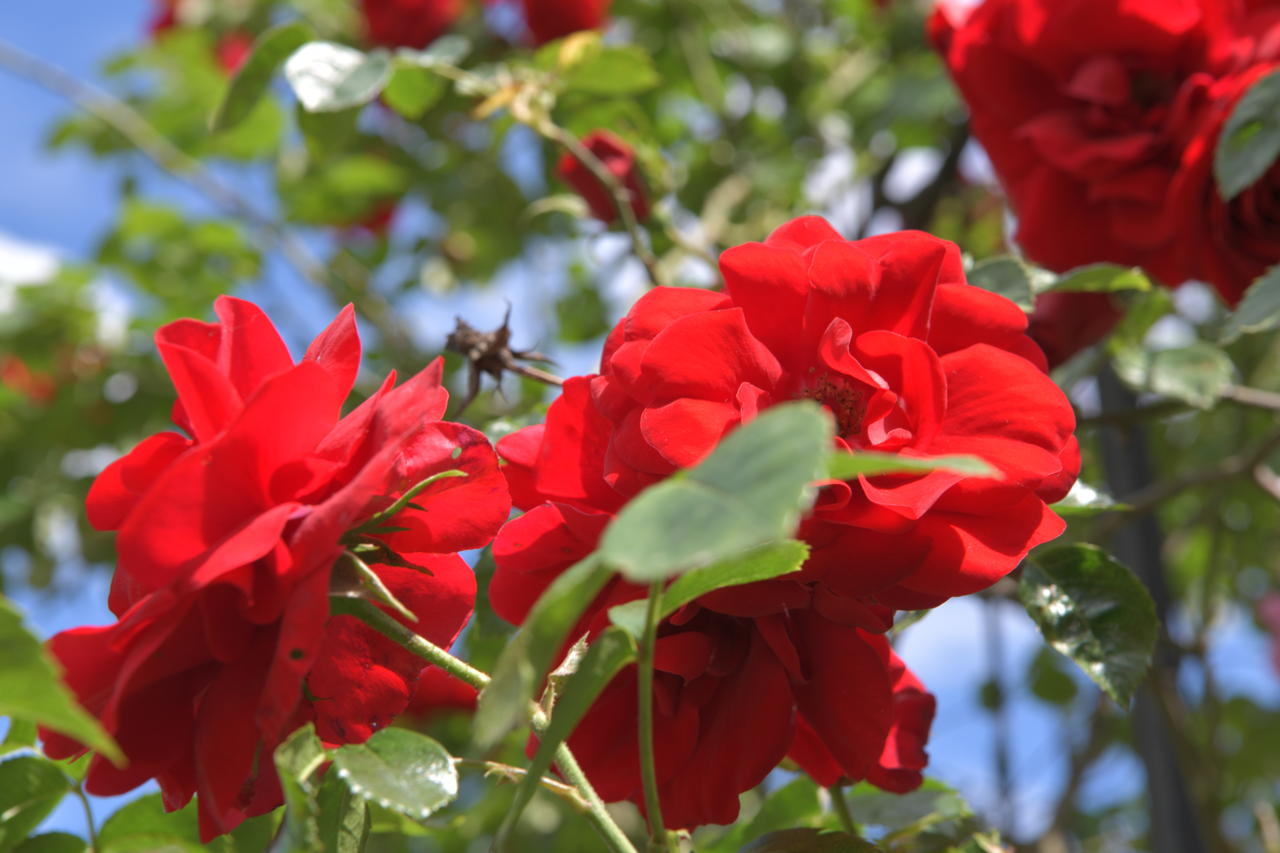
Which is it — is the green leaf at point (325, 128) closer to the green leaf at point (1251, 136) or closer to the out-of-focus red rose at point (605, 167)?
the out-of-focus red rose at point (605, 167)

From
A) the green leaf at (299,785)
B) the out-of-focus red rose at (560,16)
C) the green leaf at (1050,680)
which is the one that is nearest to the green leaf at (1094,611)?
the green leaf at (299,785)

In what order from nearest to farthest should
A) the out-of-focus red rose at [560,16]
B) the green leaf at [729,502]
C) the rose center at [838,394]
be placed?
the green leaf at [729,502], the rose center at [838,394], the out-of-focus red rose at [560,16]

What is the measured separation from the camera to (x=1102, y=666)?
1.81ft

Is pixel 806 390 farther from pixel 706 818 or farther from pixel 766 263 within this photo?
pixel 706 818

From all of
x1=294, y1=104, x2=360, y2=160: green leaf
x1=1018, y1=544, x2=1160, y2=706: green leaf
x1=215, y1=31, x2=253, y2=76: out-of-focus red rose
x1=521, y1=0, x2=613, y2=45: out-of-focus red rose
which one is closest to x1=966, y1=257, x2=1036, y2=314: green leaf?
x1=1018, y1=544, x2=1160, y2=706: green leaf

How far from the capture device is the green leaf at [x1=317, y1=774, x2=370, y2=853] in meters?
0.43

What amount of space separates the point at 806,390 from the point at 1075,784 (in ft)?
3.01

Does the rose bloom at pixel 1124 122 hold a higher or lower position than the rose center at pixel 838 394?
lower

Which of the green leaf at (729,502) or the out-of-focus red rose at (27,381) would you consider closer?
the green leaf at (729,502)

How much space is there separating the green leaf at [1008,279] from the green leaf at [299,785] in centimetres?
43

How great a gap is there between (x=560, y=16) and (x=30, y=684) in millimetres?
1165

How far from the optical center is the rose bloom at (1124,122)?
73 centimetres

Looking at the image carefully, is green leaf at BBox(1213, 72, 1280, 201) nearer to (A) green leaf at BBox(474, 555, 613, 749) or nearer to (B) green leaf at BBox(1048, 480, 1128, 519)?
(B) green leaf at BBox(1048, 480, 1128, 519)

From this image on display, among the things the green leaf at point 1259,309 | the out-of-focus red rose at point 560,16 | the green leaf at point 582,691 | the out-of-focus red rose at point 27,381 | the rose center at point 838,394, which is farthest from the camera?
the out-of-focus red rose at point 27,381
